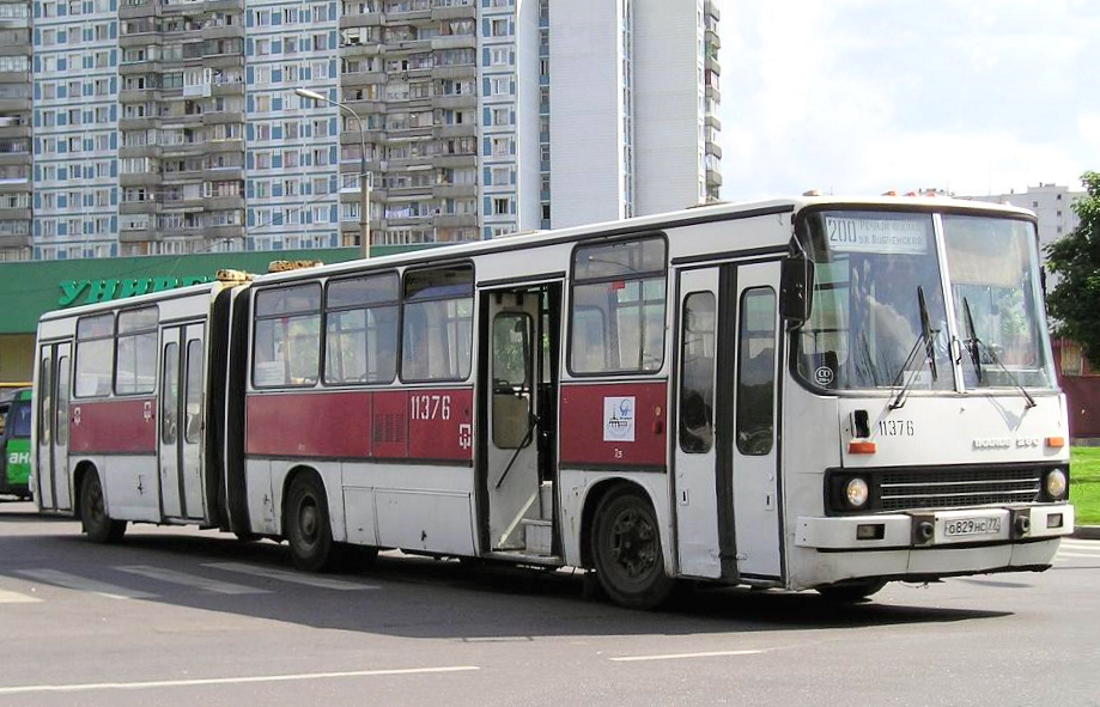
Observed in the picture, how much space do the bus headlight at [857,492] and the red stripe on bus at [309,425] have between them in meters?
6.63

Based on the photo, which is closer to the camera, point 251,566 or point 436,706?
point 436,706

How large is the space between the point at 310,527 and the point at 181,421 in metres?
3.45

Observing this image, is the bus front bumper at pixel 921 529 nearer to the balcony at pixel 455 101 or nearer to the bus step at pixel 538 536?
the bus step at pixel 538 536

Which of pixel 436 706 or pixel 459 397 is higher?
pixel 459 397

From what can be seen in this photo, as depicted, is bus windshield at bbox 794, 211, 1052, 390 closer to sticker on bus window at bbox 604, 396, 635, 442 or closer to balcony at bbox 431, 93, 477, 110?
sticker on bus window at bbox 604, 396, 635, 442

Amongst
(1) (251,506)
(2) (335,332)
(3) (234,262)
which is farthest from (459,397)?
(3) (234,262)

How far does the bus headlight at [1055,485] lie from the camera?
13.1 metres

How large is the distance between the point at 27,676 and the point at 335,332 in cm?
826

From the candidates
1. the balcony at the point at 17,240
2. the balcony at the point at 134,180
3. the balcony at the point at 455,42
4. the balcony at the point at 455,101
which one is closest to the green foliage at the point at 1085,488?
the balcony at the point at 455,101

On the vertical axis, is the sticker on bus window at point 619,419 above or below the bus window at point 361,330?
below

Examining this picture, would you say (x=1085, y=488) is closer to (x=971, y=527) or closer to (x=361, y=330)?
(x=361, y=330)

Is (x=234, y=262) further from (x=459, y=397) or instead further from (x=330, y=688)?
(x=330, y=688)

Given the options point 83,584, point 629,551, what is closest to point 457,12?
point 83,584

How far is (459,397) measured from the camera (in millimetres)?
16219
